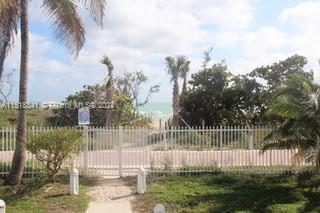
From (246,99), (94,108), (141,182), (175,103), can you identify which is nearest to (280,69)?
(246,99)

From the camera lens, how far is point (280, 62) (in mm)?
33438

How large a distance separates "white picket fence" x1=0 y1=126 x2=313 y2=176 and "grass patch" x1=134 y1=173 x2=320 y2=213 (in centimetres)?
70

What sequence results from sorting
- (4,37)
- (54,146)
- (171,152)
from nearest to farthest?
(54,146) → (4,37) → (171,152)

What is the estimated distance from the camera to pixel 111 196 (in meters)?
14.1

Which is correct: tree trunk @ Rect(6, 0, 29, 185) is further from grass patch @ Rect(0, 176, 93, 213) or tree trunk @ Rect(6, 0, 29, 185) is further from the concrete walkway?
the concrete walkway

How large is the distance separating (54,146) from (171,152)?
406 centimetres

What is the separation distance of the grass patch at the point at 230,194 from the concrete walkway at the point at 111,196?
0.37m

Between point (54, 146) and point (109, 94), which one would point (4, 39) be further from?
point (109, 94)

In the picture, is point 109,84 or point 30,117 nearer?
point 109,84

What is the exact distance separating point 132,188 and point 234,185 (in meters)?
2.86


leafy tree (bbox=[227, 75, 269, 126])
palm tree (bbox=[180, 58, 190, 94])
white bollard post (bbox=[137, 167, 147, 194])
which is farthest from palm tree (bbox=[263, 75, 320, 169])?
palm tree (bbox=[180, 58, 190, 94])

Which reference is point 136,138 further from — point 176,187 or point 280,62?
point 280,62

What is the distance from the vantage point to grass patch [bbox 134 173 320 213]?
41.9 ft

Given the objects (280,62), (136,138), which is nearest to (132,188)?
(136,138)
